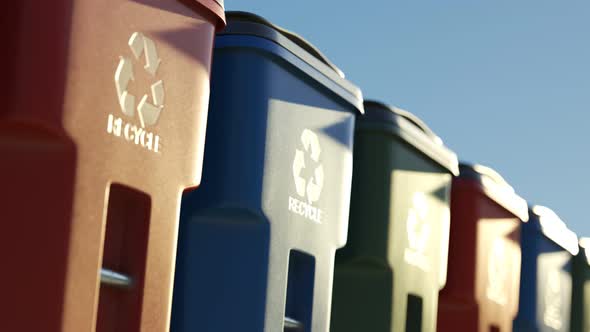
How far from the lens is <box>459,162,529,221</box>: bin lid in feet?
16.3

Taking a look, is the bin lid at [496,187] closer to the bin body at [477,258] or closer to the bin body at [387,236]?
the bin body at [477,258]

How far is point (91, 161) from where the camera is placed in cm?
263

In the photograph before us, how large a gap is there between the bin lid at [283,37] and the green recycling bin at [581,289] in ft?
9.33

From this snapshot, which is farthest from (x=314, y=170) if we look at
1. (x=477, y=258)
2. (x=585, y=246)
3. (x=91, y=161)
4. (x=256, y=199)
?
(x=585, y=246)

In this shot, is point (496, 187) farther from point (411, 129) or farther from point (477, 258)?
point (411, 129)

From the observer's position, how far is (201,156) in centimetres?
308

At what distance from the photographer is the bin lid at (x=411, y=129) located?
164 inches

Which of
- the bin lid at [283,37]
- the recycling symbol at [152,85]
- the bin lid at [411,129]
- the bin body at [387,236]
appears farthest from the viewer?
the bin lid at [411,129]

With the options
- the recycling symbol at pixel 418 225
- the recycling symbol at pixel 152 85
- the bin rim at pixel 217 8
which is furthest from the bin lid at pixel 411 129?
the recycling symbol at pixel 152 85

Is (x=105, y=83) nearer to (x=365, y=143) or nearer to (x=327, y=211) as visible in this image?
(x=327, y=211)

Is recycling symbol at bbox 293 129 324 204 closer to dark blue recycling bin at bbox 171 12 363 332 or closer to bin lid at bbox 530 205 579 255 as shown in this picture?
dark blue recycling bin at bbox 171 12 363 332

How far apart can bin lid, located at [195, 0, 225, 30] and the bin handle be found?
0.25 meters

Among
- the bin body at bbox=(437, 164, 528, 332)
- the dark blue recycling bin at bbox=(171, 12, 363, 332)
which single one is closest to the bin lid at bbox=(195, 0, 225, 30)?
the dark blue recycling bin at bbox=(171, 12, 363, 332)

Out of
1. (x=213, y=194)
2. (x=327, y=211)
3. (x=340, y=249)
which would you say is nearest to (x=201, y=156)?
(x=213, y=194)
